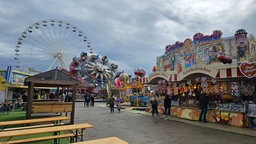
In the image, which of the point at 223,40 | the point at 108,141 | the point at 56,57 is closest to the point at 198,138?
the point at 108,141

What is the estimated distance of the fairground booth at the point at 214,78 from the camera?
852cm

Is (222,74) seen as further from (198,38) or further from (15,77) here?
(15,77)

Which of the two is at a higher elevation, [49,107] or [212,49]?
[212,49]

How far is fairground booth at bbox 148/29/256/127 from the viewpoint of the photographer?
8.52 m

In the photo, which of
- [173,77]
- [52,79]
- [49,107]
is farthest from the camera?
[173,77]

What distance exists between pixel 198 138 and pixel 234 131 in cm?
227

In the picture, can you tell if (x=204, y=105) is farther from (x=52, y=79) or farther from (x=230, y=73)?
(x=52, y=79)

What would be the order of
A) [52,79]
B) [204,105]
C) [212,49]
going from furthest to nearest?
Result: [212,49] → [204,105] → [52,79]

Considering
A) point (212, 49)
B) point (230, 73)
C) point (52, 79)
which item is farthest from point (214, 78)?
point (52, 79)

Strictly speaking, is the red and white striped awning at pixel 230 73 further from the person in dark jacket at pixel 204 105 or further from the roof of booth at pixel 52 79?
the roof of booth at pixel 52 79

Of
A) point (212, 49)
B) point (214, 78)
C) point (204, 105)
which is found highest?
point (212, 49)

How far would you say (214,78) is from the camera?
9703 millimetres

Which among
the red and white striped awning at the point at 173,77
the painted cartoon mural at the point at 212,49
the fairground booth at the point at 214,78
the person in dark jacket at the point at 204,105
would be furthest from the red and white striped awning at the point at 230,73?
the painted cartoon mural at the point at 212,49

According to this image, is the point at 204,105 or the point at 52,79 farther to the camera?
the point at 204,105
